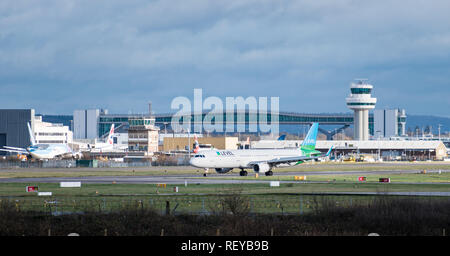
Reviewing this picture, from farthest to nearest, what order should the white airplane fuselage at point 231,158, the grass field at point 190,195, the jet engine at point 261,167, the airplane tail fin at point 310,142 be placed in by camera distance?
the airplane tail fin at point 310,142
the jet engine at point 261,167
the white airplane fuselage at point 231,158
the grass field at point 190,195

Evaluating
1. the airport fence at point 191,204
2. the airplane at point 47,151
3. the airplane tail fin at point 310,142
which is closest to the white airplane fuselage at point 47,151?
the airplane at point 47,151

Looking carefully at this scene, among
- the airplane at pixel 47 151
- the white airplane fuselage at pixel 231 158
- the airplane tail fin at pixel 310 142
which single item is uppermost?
the airplane tail fin at pixel 310 142

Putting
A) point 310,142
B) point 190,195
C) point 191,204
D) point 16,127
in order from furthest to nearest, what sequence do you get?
point 16,127 < point 310,142 < point 190,195 < point 191,204

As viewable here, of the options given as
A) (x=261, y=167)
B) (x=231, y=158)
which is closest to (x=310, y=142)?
(x=261, y=167)

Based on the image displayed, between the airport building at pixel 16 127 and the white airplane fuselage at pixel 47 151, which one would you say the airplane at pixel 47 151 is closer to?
the white airplane fuselage at pixel 47 151

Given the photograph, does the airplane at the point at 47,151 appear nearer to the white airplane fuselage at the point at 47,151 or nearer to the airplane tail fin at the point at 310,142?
the white airplane fuselage at the point at 47,151

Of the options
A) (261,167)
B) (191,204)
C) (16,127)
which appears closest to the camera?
(191,204)

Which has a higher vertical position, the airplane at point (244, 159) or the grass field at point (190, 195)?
the airplane at point (244, 159)

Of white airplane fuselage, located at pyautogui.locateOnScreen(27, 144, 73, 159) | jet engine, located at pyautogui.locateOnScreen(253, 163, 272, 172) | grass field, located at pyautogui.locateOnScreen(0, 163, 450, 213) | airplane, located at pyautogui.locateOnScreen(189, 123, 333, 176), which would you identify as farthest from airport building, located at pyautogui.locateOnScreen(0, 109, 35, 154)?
grass field, located at pyautogui.locateOnScreen(0, 163, 450, 213)

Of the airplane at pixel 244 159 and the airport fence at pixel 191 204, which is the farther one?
the airplane at pixel 244 159

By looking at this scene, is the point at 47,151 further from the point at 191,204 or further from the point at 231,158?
the point at 191,204

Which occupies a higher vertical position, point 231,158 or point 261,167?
point 231,158

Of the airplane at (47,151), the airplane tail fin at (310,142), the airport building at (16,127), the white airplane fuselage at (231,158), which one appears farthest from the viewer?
the airport building at (16,127)
